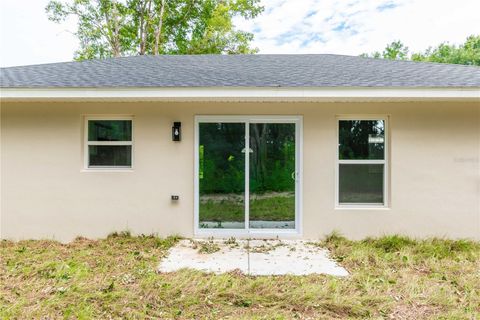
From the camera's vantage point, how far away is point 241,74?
5.61 m

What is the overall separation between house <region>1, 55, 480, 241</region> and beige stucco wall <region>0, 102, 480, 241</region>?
0.06 feet

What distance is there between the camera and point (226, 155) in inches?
219

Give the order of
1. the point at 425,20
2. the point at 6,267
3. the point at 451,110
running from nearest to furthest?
the point at 6,267 → the point at 451,110 → the point at 425,20

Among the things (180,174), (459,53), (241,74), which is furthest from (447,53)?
(180,174)

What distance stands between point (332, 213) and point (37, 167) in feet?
18.7

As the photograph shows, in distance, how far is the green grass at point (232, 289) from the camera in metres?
3.01

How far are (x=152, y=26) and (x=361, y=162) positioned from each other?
57.8 ft

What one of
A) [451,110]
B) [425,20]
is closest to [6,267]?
[451,110]

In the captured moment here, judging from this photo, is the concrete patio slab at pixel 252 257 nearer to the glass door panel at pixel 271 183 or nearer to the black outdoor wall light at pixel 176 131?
the glass door panel at pixel 271 183

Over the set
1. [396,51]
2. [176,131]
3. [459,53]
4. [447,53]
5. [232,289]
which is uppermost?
[447,53]

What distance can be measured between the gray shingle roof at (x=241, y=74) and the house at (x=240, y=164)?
0.31 feet

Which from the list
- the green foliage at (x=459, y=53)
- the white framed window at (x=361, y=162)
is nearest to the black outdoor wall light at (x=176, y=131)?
the white framed window at (x=361, y=162)

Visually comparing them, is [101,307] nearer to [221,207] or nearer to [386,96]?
[221,207]

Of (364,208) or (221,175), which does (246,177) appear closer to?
(221,175)
